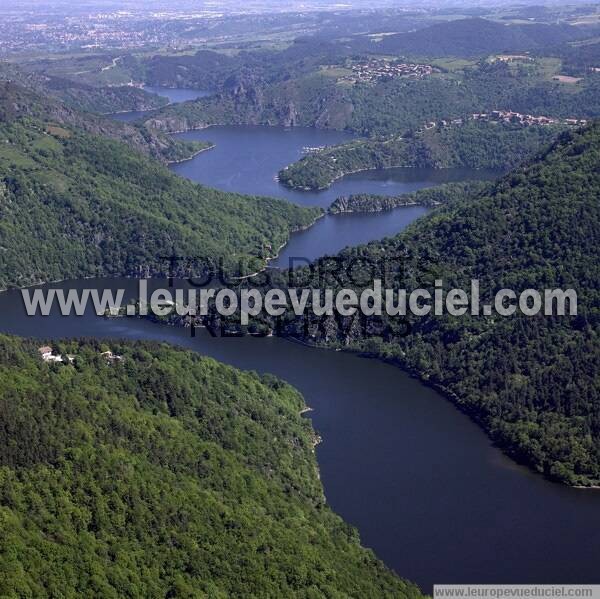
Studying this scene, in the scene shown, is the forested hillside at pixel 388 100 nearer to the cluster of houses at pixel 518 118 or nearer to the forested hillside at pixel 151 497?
the cluster of houses at pixel 518 118

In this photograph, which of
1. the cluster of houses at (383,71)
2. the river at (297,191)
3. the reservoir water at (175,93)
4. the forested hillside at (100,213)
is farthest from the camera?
the reservoir water at (175,93)

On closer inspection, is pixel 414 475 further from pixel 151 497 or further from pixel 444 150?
pixel 444 150

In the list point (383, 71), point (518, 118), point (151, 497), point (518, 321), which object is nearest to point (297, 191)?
point (518, 118)

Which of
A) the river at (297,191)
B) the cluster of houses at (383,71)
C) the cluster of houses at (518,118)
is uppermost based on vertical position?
the cluster of houses at (383,71)

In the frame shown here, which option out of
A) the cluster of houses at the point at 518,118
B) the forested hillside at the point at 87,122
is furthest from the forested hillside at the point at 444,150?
the forested hillside at the point at 87,122

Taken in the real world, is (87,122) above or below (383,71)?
above

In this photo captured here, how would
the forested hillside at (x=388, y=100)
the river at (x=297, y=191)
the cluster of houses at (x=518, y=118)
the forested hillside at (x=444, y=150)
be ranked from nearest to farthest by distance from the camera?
the river at (x=297, y=191), the forested hillside at (x=444, y=150), the cluster of houses at (x=518, y=118), the forested hillside at (x=388, y=100)

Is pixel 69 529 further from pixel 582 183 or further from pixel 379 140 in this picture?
pixel 379 140

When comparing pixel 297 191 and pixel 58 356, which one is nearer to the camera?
pixel 58 356
